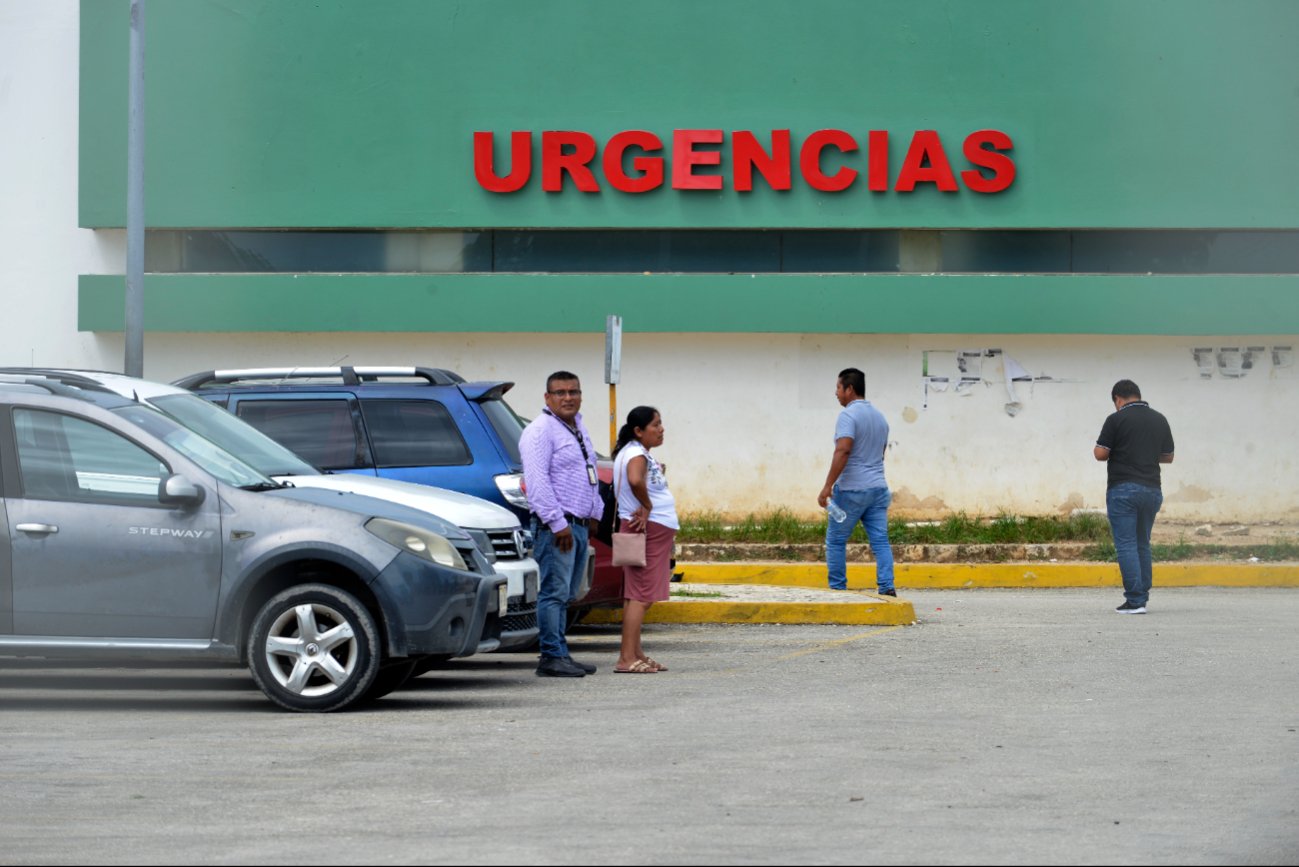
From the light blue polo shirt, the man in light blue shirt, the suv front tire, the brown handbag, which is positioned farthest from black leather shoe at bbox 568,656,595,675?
the light blue polo shirt

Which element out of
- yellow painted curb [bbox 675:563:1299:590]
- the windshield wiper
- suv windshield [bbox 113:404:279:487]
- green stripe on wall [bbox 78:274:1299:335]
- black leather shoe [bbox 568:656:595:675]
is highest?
green stripe on wall [bbox 78:274:1299:335]

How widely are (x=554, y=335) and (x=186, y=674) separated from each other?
9.79m

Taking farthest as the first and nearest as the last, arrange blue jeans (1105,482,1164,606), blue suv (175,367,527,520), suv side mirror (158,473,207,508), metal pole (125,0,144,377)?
metal pole (125,0,144,377) < blue jeans (1105,482,1164,606) < blue suv (175,367,527,520) < suv side mirror (158,473,207,508)

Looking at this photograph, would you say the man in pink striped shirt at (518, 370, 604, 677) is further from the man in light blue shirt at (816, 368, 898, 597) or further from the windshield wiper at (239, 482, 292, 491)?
the man in light blue shirt at (816, 368, 898, 597)

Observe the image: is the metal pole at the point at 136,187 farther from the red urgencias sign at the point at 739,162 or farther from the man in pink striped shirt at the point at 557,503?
the man in pink striped shirt at the point at 557,503

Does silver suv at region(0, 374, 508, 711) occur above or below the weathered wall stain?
below

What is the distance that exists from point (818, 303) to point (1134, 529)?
6.14 metres

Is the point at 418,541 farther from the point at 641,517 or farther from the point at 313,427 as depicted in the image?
the point at 313,427

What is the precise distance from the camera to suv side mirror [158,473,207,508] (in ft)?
31.4

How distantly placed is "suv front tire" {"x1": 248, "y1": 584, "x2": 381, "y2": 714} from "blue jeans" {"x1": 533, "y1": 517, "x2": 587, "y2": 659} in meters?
1.67

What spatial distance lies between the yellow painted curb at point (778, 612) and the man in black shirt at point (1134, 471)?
79.3 inches

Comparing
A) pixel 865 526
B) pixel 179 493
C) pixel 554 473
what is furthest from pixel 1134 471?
pixel 179 493

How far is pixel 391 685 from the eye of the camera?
1040cm

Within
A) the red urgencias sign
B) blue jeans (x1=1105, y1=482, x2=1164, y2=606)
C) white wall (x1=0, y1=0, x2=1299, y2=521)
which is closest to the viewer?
blue jeans (x1=1105, y1=482, x2=1164, y2=606)
